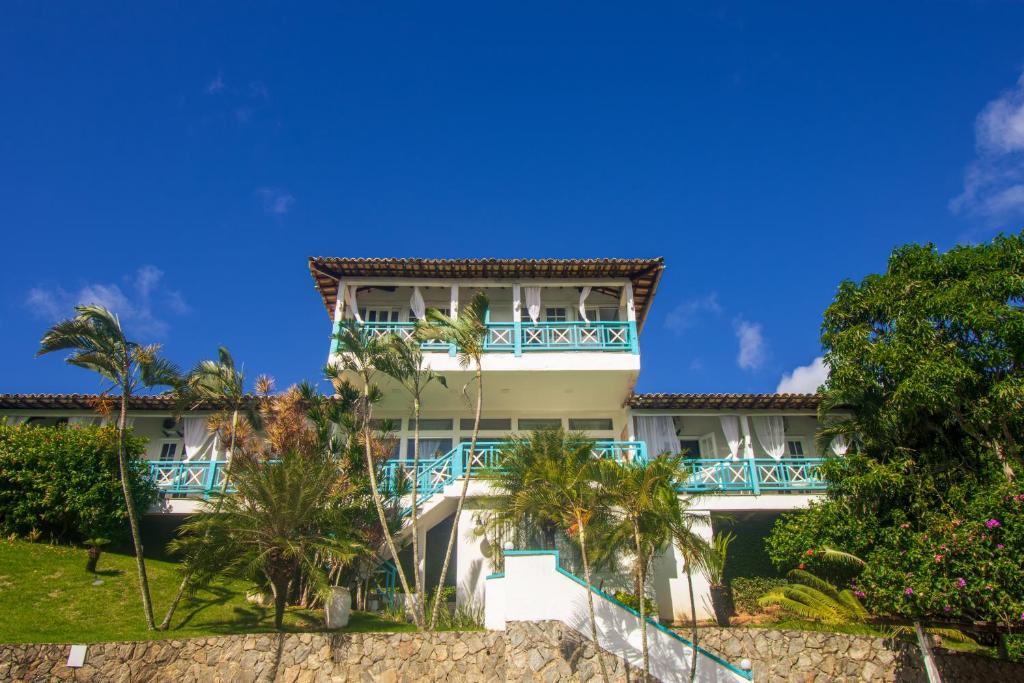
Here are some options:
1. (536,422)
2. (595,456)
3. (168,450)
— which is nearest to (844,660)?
(595,456)

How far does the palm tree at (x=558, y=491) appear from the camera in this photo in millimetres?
11352

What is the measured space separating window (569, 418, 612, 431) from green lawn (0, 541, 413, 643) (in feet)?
28.6

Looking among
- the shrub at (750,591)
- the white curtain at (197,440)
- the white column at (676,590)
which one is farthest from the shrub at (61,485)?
the shrub at (750,591)

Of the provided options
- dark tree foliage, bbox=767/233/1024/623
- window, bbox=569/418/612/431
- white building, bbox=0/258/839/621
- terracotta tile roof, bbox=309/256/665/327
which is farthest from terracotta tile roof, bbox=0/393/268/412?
dark tree foliage, bbox=767/233/1024/623

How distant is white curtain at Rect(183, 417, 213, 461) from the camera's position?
1812cm

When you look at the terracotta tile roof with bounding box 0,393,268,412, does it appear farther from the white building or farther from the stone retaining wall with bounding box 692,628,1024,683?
the stone retaining wall with bounding box 692,628,1024,683

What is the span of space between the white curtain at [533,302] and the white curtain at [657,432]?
4.13 metres

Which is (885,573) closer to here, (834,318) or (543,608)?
(834,318)

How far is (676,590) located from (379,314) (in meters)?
11.6

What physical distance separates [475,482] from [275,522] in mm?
5157

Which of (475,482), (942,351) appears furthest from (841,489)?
(475,482)

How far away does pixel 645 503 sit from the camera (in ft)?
35.2

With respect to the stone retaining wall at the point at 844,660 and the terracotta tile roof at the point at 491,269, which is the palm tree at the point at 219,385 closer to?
the terracotta tile roof at the point at 491,269

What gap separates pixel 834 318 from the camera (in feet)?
44.5
